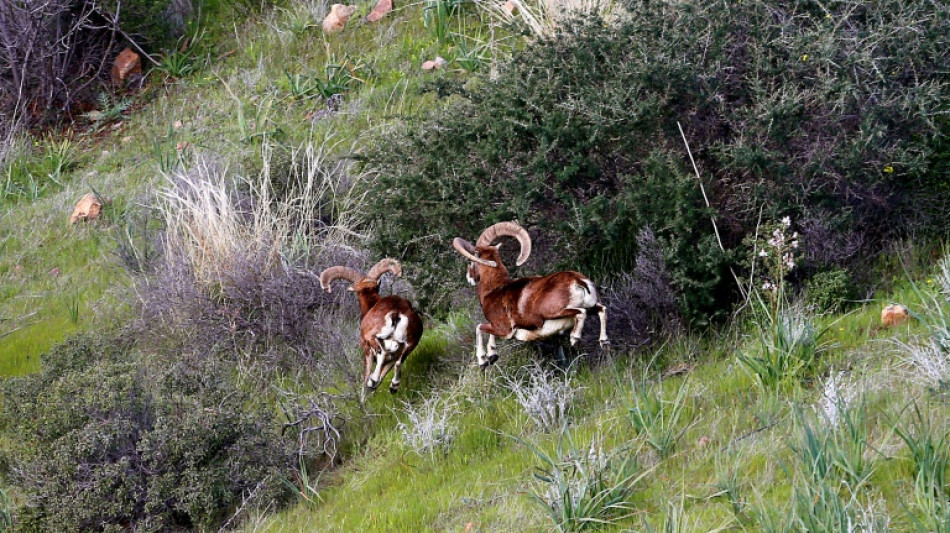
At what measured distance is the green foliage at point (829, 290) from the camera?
796 cm

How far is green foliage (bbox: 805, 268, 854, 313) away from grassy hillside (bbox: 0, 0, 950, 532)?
24 mm

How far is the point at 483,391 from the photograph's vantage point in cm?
818

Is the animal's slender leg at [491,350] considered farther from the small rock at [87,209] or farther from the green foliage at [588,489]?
the small rock at [87,209]

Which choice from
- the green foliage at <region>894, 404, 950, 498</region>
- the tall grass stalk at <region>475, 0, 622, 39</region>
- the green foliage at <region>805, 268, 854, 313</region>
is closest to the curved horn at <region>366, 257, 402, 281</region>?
the tall grass stalk at <region>475, 0, 622, 39</region>

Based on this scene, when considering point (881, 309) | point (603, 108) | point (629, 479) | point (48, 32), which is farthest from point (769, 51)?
point (48, 32)

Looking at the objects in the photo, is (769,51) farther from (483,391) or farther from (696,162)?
(483,391)

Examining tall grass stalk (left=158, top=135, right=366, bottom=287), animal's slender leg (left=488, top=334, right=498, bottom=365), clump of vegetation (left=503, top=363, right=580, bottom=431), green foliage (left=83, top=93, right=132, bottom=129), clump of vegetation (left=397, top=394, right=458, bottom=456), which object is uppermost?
animal's slender leg (left=488, top=334, right=498, bottom=365)

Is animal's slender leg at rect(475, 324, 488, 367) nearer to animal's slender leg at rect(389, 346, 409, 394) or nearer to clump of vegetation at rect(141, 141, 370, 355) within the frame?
animal's slender leg at rect(389, 346, 409, 394)

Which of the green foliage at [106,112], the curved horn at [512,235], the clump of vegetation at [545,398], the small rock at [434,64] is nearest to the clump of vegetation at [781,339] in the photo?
the clump of vegetation at [545,398]

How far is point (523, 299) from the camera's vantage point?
298 inches

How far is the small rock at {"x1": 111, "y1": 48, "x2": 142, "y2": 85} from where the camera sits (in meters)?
16.9

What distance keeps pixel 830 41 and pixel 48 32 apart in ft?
37.7

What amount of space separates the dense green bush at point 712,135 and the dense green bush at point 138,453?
230cm

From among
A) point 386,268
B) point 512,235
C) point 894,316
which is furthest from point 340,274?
point 894,316
